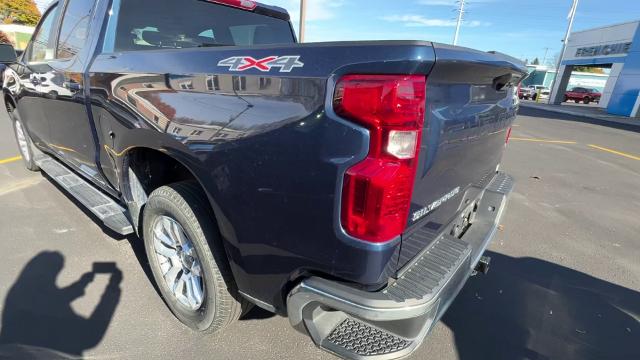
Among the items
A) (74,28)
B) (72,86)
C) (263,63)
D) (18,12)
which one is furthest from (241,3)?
(18,12)

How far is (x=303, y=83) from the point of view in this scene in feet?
4.81

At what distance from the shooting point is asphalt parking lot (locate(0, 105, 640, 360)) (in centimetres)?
227

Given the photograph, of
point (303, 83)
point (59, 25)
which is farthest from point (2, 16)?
point (303, 83)

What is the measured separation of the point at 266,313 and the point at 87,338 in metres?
1.06

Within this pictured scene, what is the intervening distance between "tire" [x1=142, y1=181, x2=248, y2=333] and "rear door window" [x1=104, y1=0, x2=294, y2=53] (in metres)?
1.26

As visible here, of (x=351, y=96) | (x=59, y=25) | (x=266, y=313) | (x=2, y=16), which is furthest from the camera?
(x=2, y=16)

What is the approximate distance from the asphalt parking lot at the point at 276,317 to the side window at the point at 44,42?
1.52 metres

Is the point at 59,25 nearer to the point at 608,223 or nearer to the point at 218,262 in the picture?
the point at 218,262

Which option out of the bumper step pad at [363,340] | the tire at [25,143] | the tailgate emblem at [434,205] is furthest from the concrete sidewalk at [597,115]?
the tire at [25,143]

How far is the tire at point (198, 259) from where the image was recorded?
203 cm

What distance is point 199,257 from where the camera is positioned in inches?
82.1

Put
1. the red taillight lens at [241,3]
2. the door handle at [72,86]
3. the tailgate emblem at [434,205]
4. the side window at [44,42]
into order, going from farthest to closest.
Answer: the side window at [44,42] < the red taillight lens at [241,3] < the door handle at [72,86] < the tailgate emblem at [434,205]

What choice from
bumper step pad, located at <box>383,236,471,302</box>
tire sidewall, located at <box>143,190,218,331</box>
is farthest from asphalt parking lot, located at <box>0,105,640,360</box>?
bumper step pad, located at <box>383,236,471,302</box>

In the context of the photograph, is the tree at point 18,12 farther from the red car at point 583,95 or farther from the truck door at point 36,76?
the red car at point 583,95
